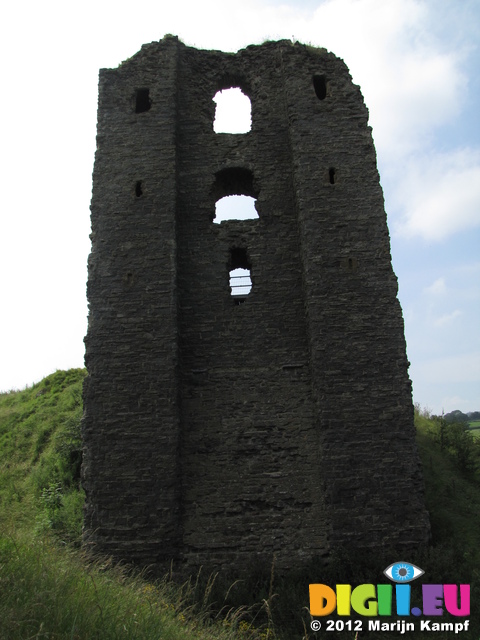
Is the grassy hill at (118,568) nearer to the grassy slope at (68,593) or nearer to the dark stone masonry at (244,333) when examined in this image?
the grassy slope at (68,593)

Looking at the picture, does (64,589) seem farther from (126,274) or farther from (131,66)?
(131,66)

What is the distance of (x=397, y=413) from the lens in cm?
742

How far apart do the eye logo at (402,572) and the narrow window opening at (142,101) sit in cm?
899

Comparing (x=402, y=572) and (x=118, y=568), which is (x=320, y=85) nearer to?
(x=402, y=572)

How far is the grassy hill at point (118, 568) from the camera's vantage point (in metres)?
3.47

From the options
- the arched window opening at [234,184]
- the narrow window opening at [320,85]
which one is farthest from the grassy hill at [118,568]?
the narrow window opening at [320,85]

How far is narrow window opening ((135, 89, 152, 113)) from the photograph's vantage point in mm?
10048

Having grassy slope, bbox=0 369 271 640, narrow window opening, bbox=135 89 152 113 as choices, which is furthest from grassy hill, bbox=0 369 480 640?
narrow window opening, bbox=135 89 152 113

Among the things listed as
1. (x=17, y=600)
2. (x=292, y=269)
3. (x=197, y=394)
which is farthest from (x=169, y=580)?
(x=292, y=269)

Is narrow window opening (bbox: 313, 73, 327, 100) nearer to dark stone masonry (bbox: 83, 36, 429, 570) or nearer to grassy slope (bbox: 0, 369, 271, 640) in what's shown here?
dark stone masonry (bbox: 83, 36, 429, 570)

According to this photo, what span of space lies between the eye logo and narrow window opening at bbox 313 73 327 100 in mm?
8263

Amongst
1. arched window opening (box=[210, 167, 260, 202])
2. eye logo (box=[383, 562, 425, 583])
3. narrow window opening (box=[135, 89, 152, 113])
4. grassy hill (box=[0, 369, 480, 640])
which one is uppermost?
narrow window opening (box=[135, 89, 152, 113])

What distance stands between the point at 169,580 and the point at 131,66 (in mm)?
9191

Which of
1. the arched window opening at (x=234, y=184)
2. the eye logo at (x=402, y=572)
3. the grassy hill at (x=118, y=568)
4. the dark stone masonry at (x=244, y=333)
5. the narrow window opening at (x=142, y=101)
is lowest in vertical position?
the eye logo at (x=402, y=572)
